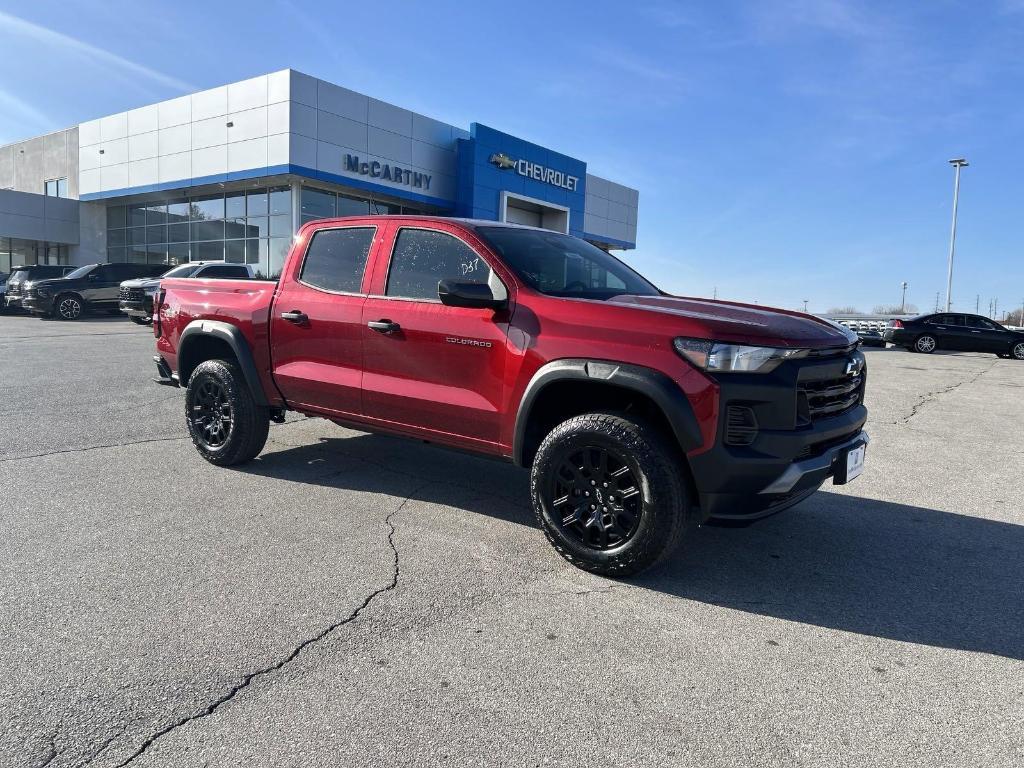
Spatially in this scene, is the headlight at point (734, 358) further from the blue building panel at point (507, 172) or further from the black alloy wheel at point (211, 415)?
the blue building panel at point (507, 172)

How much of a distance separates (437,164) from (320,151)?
5842 mm

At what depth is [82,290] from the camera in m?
21.8

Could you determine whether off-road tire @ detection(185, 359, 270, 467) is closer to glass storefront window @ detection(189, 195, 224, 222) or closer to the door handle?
the door handle

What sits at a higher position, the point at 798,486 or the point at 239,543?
the point at 798,486

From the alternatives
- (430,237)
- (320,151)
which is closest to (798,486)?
(430,237)

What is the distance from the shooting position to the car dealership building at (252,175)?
24344 mm

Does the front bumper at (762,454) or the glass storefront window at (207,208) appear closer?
the front bumper at (762,454)

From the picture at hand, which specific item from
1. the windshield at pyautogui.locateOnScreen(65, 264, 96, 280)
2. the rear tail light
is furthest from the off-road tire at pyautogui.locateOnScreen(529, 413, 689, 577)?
the windshield at pyautogui.locateOnScreen(65, 264, 96, 280)

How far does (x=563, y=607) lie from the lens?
10.6 ft

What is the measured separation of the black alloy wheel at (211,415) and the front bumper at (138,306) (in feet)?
46.8

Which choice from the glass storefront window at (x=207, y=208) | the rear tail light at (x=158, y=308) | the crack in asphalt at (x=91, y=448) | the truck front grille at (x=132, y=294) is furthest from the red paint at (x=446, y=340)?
the glass storefront window at (x=207, y=208)

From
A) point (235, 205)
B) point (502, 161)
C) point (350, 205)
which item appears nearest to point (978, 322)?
point (502, 161)

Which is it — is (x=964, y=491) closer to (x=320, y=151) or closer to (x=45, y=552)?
(x=45, y=552)

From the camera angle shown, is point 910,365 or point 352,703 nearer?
point 352,703
